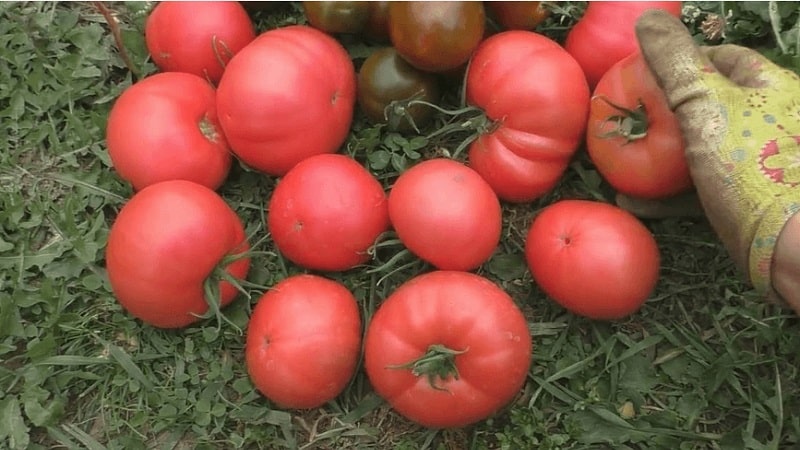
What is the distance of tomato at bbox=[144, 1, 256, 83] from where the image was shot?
174cm

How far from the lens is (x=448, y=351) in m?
1.43

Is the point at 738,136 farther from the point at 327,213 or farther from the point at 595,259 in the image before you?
the point at 327,213

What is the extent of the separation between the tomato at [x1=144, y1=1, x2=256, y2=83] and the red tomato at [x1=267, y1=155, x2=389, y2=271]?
32cm

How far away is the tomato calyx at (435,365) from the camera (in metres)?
1.43

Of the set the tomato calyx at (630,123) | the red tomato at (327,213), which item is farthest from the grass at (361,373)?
the tomato calyx at (630,123)

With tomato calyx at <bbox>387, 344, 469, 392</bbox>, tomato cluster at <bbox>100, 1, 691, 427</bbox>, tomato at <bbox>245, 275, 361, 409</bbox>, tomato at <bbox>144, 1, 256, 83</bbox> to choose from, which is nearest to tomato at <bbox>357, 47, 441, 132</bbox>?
tomato cluster at <bbox>100, 1, 691, 427</bbox>

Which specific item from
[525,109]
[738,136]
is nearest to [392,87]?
[525,109]

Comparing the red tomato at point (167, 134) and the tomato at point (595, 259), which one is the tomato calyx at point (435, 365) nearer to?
the tomato at point (595, 259)

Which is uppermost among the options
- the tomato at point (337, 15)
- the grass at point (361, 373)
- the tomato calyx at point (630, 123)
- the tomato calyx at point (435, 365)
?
the tomato at point (337, 15)

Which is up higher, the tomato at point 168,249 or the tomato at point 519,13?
the tomato at point 519,13

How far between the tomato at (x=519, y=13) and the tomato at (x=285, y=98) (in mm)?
332

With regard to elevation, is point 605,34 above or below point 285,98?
above

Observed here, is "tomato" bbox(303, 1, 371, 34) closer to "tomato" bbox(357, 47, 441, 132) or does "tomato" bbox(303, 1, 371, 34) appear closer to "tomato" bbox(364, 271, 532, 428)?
"tomato" bbox(357, 47, 441, 132)

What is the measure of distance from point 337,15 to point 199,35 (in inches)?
11.7
